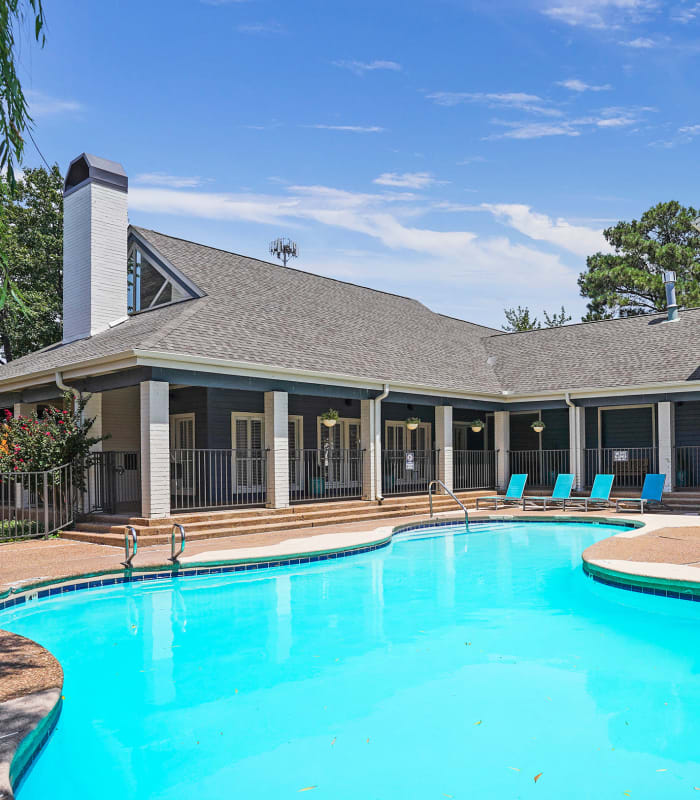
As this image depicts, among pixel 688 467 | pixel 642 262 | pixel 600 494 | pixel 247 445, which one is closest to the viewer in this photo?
pixel 247 445

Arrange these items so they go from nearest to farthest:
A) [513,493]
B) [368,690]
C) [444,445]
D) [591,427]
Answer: [368,690] → [513,493] → [444,445] → [591,427]

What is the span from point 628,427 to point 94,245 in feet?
55.4

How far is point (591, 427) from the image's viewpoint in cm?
2262

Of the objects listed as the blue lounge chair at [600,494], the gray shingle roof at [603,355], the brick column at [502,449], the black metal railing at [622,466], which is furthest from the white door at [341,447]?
the black metal railing at [622,466]

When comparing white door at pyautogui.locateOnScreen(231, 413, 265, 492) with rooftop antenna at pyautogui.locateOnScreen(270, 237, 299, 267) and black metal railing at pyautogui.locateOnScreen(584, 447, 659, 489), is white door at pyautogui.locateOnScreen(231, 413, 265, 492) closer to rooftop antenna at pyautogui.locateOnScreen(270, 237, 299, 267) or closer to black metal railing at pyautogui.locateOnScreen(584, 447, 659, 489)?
black metal railing at pyautogui.locateOnScreen(584, 447, 659, 489)

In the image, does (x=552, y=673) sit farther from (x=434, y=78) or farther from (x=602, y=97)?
(x=602, y=97)

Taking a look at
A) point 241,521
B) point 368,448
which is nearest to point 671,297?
point 368,448

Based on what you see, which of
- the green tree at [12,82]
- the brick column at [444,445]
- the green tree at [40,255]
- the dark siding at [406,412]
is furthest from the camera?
the green tree at [40,255]

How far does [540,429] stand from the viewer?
849 inches

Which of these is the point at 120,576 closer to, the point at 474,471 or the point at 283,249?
the point at 474,471

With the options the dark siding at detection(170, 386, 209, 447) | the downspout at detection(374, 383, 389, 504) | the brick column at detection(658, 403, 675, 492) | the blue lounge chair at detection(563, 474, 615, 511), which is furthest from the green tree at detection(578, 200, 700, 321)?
the dark siding at detection(170, 386, 209, 447)

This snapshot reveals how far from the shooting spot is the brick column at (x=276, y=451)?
1482 cm

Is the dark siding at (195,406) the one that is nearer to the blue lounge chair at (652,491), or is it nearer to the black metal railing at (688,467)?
the blue lounge chair at (652,491)

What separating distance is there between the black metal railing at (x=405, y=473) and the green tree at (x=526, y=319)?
2890 cm
